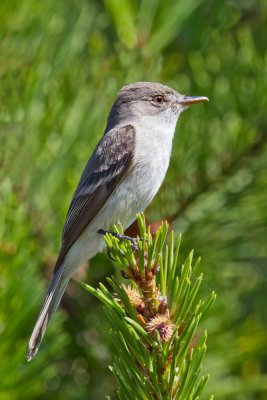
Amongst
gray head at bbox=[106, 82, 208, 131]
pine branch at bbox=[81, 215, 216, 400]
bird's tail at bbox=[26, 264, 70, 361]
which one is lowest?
bird's tail at bbox=[26, 264, 70, 361]

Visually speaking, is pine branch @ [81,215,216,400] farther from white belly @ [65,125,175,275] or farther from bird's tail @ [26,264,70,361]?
white belly @ [65,125,175,275]

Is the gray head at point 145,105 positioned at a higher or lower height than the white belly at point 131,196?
higher

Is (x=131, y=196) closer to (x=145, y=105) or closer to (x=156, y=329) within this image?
(x=145, y=105)

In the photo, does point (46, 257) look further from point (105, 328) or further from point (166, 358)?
point (166, 358)

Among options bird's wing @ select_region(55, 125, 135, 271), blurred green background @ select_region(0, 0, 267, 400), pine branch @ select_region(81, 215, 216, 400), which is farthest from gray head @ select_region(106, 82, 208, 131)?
pine branch @ select_region(81, 215, 216, 400)

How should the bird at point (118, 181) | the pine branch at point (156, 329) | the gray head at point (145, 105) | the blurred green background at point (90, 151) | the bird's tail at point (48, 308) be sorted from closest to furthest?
the pine branch at point (156, 329), the bird's tail at point (48, 308), the blurred green background at point (90, 151), the bird at point (118, 181), the gray head at point (145, 105)

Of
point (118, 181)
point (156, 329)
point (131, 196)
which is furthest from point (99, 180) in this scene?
point (156, 329)

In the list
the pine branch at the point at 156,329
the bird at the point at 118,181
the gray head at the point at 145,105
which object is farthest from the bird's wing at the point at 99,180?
the pine branch at the point at 156,329

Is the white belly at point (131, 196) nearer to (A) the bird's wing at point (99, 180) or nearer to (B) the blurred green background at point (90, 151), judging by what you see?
(A) the bird's wing at point (99, 180)
